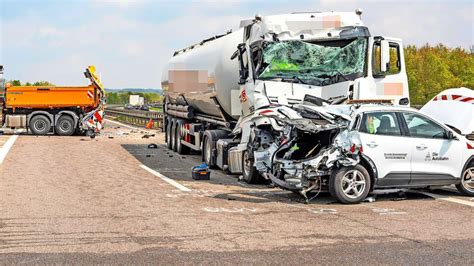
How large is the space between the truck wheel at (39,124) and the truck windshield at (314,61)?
71.5ft

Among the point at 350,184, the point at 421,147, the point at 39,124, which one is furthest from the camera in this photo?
the point at 39,124

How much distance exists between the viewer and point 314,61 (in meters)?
15.2

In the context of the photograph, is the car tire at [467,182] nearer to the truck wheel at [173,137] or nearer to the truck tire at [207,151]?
the truck tire at [207,151]

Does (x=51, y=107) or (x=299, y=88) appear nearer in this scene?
(x=299, y=88)

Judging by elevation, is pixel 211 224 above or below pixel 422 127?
below

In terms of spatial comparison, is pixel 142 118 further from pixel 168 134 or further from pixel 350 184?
pixel 350 184

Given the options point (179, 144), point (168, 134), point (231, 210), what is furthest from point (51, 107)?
point (231, 210)

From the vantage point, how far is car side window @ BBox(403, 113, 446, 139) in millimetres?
12359

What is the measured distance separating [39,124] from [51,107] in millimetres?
982

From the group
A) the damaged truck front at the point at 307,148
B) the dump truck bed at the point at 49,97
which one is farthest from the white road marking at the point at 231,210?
the dump truck bed at the point at 49,97

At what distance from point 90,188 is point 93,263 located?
7009 millimetres

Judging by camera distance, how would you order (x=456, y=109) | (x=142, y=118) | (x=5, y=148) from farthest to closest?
(x=142, y=118) < (x=5, y=148) < (x=456, y=109)

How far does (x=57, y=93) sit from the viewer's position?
114 feet

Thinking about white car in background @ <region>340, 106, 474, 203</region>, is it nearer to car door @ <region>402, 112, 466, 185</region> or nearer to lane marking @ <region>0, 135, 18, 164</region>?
car door @ <region>402, 112, 466, 185</region>
